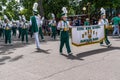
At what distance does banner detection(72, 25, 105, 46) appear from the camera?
41.4ft

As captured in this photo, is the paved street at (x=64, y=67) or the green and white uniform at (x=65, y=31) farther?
the green and white uniform at (x=65, y=31)

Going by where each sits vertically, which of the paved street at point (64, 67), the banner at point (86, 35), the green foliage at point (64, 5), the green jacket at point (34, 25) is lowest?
the paved street at point (64, 67)

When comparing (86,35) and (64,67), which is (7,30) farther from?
(64,67)

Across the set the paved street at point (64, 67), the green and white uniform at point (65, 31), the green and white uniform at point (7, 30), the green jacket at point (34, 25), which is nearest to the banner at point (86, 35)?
the green and white uniform at point (65, 31)

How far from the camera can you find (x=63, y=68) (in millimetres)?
9406

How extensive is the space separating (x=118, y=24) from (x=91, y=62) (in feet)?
38.9

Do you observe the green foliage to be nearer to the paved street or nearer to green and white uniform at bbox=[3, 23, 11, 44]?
green and white uniform at bbox=[3, 23, 11, 44]

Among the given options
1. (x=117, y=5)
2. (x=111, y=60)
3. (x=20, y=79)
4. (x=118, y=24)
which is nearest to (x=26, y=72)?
(x=20, y=79)

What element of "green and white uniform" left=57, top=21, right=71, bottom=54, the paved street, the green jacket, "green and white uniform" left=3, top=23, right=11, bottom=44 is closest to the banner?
"green and white uniform" left=57, top=21, right=71, bottom=54

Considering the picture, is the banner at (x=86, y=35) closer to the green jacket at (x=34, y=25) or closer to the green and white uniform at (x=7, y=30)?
the green jacket at (x=34, y=25)

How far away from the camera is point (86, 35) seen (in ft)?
43.0

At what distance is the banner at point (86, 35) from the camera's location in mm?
12633

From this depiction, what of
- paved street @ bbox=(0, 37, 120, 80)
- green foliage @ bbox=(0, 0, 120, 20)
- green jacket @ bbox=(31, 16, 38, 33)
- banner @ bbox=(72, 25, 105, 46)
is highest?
green foliage @ bbox=(0, 0, 120, 20)

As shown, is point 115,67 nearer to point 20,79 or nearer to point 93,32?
point 20,79
